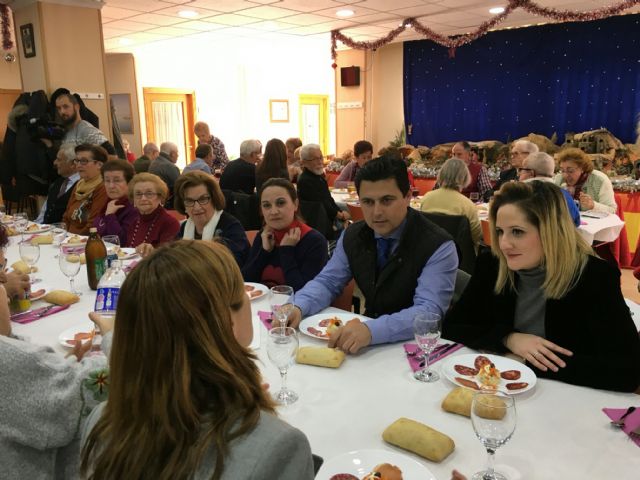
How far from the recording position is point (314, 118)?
13594 millimetres

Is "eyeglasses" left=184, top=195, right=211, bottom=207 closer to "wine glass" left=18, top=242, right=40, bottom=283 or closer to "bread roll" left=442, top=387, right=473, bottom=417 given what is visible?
"wine glass" left=18, top=242, right=40, bottom=283

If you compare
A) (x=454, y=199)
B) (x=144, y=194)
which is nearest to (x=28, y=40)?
(x=144, y=194)

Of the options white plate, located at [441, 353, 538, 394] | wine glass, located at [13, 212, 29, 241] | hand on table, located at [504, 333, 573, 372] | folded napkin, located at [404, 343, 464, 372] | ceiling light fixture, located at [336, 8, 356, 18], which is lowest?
folded napkin, located at [404, 343, 464, 372]

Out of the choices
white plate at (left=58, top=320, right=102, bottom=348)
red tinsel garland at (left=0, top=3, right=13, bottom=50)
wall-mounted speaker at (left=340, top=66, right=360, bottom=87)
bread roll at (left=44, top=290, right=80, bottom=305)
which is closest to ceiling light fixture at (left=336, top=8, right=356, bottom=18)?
wall-mounted speaker at (left=340, top=66, right=360, bottom=87)

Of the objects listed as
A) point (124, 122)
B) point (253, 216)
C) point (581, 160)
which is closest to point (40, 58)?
point (253, 216)

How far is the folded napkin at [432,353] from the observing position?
5.53 ft

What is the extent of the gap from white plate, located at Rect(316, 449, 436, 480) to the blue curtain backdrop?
8969 mm

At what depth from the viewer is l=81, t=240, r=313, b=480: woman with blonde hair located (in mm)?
808

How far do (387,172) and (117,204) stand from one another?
249 cm

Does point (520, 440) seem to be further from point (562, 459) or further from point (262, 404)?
point (262, 404)

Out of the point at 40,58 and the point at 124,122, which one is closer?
the point at 40,58

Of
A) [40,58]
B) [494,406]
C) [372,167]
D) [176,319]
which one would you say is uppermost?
[40,58]

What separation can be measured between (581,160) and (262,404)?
14.8ft

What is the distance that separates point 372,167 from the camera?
7.33 feet
